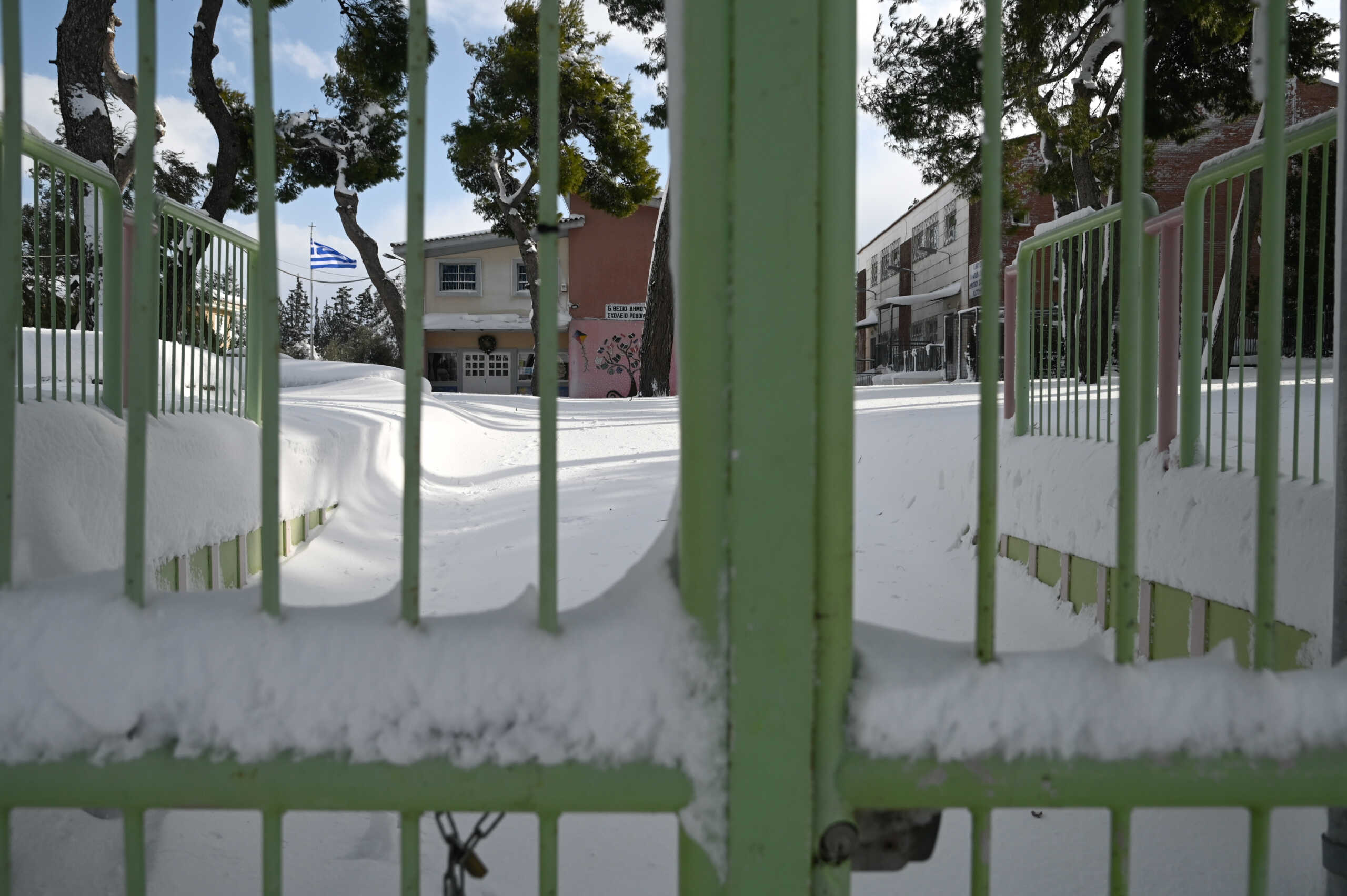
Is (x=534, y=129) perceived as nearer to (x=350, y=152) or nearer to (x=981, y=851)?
(x=350, y=152)

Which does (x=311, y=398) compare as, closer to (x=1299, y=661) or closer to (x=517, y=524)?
(x=517, y=524)

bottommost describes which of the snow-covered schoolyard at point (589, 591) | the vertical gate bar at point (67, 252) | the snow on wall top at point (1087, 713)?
the snow-covered schoolyard at point (589, 591)

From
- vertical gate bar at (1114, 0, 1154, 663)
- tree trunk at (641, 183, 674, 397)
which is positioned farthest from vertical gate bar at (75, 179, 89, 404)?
tree trunk at (641, 183, 674, 397)

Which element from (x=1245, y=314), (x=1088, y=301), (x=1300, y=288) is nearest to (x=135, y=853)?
(x=1300, y=288)

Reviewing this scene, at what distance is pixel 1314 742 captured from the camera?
2.74 feet

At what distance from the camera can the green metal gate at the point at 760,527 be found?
2.62 ft

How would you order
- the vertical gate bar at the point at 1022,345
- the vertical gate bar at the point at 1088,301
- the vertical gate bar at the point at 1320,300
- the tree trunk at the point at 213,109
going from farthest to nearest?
the tree trunk at the point at 213,109, the vertical gate bar at the point at 1022,345, the vertical gate bar at the point at 1088,301, the vertical gate bar at the point at 1320,300

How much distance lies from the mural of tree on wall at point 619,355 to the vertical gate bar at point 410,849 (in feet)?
69.4

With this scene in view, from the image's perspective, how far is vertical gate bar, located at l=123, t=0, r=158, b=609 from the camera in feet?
2.82

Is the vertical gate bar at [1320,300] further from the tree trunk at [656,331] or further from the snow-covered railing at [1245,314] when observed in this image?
the tree trunk at [656,331]

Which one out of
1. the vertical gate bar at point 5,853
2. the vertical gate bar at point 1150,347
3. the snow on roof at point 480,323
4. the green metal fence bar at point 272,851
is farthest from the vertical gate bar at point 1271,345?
the snow on roof at point 480,323

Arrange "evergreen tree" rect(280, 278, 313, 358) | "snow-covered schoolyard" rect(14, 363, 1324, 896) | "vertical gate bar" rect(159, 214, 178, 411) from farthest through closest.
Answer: "evergreen tree" rect(280, 278, 313, 358)
"vertical gate bar" rect(159, 214, 178, 411)
"snow-covered schoolyard" rect(14, 363, 1324, 896)

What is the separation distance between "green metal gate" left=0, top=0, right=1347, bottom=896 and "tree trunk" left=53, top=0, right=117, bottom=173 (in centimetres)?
763

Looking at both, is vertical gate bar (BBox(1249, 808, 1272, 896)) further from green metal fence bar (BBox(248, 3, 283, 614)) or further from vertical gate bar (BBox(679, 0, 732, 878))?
green metal fence bar (BBox(248, 3, 283, 614))
